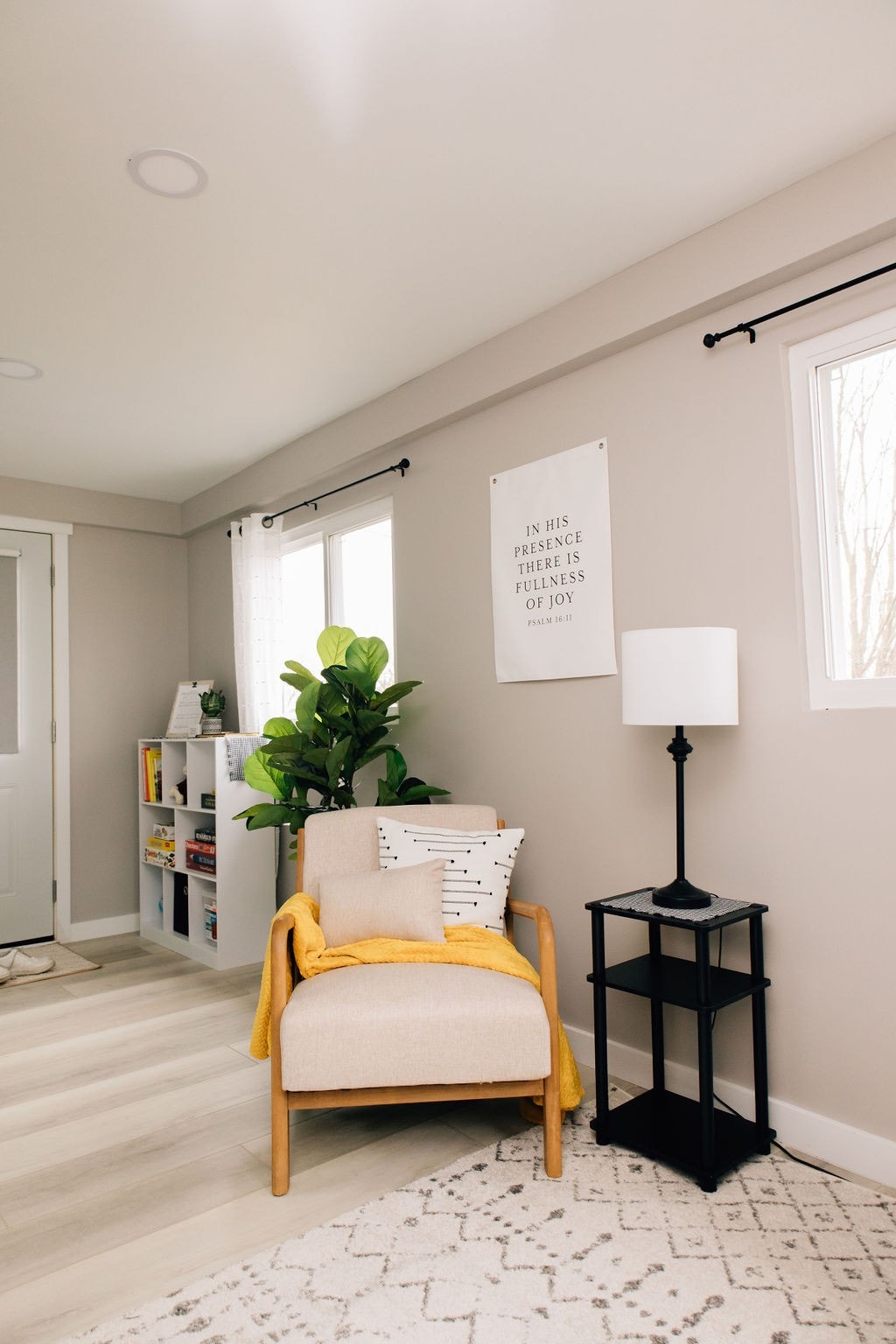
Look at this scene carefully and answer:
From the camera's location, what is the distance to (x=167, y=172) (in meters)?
2.16

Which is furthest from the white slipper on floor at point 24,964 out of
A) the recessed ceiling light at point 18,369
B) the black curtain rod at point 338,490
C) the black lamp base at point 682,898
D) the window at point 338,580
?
the black lamp base at point 682,898

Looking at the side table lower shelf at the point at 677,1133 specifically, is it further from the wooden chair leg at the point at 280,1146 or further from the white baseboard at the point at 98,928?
the white baseboard at the point at 98,928

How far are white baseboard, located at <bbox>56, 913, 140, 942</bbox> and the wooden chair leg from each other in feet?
10.3

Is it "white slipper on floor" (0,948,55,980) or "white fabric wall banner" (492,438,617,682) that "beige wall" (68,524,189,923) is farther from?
"white fabric wall banner" (492,438,617,682)

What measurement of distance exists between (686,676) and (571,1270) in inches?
52.6

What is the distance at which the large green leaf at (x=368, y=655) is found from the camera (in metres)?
3.36

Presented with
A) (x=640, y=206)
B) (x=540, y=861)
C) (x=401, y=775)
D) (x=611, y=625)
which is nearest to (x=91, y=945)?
(x=401, y=775)

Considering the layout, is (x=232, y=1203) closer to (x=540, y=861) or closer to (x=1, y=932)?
(x=540, y=861)

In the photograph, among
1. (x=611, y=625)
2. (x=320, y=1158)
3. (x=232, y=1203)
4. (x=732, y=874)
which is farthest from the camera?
(x=611, y=625)

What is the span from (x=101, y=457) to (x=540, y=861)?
3045 millimetres

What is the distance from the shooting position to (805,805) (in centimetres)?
231

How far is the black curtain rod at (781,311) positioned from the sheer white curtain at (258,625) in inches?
101

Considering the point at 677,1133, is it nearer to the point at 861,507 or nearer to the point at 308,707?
the point at 861,507

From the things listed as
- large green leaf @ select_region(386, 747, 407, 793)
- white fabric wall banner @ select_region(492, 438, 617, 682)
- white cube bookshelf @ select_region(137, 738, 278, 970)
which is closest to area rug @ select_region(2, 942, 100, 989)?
white cube bookshelf @ select_region(137, 738, 278, 970)
